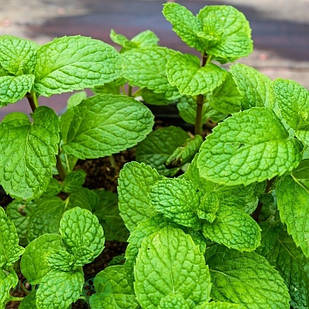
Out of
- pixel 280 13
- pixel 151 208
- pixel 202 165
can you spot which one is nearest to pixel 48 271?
pixel 151 208

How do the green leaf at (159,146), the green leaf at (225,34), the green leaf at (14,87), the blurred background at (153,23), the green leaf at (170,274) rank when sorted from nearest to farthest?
1. the green leaf at (170,274)
2. the green leaf at (14,87)
3. the green leaf at (225,34)
4. the green leaf at (159,146)
5. the blurred background at (153,23)

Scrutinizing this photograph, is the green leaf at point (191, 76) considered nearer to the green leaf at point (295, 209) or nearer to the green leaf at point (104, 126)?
the green leaf at point (104, 126)

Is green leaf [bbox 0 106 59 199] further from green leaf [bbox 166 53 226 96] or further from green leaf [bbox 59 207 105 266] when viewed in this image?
green leaf [bbox 166 53 226 96]

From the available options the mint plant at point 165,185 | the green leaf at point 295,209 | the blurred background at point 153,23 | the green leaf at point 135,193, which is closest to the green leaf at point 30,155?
the mint plant at point 165,185

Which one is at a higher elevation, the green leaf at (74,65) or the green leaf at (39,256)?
the green leaf at (74,65)

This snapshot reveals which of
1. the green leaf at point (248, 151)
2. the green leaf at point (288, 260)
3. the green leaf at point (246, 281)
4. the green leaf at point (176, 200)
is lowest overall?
the green leaf at point (288, 260)

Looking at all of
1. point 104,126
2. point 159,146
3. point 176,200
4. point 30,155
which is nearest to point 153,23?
point 159,146

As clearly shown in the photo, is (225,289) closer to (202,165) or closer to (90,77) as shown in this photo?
(202,165)

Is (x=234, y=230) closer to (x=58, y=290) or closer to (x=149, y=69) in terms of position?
(x=58, y=290)
